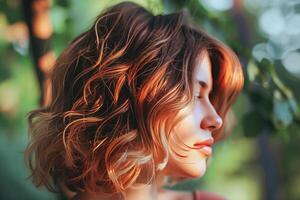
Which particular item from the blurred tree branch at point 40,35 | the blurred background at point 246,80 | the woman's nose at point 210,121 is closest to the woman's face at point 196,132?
the woman's nose at point 210,121

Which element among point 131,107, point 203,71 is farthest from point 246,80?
point 131,107

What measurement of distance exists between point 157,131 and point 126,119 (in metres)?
0.06

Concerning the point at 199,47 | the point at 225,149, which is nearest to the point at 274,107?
the point at 199,47

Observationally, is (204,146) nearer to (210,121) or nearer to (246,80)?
(210,121)

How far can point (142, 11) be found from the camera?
0.95m

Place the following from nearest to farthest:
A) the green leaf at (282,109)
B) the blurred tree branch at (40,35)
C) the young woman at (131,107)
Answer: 1. the young woman at (131,107)
2. the green leaf at (282,109)
3. the blurred tree branch at (40,35)

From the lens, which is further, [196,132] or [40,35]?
[40,35]

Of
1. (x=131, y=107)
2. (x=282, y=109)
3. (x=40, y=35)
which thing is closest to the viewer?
(x=131, y=107)

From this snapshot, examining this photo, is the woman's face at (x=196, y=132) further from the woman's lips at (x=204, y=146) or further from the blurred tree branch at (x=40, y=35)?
the blurred tree branch at (x=40, y=35)

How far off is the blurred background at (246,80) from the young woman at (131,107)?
0.16 metres

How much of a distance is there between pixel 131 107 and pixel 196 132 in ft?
0.43

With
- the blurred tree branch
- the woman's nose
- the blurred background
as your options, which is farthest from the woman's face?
the blurred tree branch

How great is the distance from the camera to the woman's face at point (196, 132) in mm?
869

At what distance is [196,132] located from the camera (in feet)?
2.88
